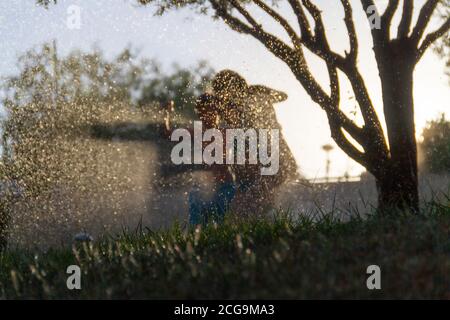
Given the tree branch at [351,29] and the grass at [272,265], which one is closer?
the grass at [272,265]

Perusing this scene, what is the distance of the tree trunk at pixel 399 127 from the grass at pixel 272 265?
1.66 m

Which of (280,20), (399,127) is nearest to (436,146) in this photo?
(280,20)

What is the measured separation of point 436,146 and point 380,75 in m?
25.5

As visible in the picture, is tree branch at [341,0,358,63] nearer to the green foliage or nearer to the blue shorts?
the blue shorts

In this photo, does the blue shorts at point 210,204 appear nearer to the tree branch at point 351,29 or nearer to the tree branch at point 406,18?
the tree branch at point 351,29

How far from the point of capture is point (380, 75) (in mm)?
10094

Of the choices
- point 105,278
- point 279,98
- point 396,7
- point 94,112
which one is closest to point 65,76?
point 94,112

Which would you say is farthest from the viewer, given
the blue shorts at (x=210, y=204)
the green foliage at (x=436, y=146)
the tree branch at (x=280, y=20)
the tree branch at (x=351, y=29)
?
the green foliage at (x=436, y=146)

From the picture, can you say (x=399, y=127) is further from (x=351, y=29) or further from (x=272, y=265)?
(x=272, y=265)

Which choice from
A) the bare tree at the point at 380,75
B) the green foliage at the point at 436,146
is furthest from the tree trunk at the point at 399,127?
the green foliage at the point at 436,146

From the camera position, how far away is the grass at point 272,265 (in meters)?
5.24

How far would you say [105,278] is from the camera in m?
6.24

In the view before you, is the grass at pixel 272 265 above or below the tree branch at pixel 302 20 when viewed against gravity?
below
